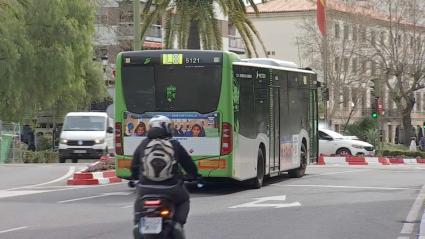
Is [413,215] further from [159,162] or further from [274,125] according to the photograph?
[159,162]

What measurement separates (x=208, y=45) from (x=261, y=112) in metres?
7.32

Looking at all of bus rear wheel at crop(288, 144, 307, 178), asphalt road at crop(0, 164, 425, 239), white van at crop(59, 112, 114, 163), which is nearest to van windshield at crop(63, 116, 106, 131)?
white van at crop(59, 112, 114, 163)

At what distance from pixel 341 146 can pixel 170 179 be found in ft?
108

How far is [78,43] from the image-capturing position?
141 feet

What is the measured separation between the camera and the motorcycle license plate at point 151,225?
23.9 ft

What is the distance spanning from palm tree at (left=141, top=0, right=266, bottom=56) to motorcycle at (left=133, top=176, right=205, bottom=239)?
1787 cm

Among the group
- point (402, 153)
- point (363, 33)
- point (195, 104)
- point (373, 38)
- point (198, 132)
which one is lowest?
point (402, 153)

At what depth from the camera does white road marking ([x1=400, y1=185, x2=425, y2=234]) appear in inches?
462

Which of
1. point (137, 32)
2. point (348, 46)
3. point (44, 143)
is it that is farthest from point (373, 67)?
point (137, 32)

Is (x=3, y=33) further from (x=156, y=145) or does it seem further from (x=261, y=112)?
(x=156, y=145)

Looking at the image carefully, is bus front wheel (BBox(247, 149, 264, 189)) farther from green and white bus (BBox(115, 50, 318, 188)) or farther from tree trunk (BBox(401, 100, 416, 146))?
tree trunk (BBox(401, 100, 416, 146))

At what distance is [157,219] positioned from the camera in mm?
7301

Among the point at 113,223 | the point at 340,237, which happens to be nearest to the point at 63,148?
the point at 113,223

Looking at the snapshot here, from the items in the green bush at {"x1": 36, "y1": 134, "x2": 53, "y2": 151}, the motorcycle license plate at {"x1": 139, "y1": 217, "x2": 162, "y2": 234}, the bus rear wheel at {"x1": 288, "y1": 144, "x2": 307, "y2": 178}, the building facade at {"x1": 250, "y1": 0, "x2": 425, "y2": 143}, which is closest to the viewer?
the motorcycle license plate at {"x1": 139, "y1": 217, "x2": 162, "y2": 234}
